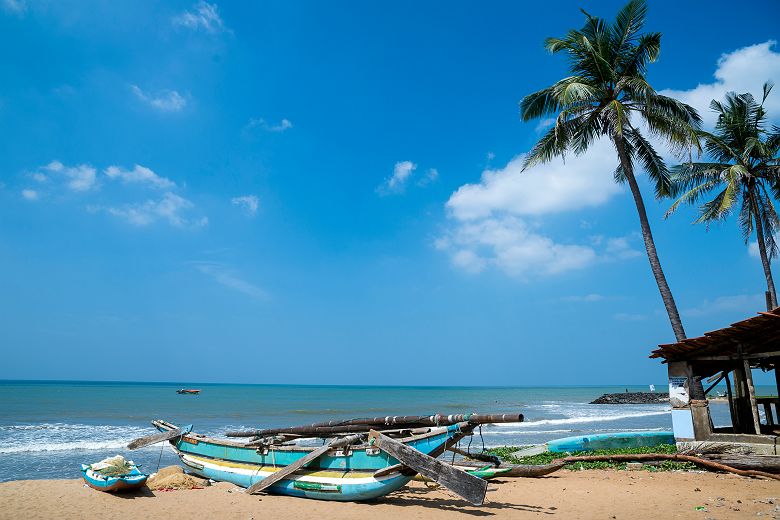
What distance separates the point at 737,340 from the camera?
11953 millimetres

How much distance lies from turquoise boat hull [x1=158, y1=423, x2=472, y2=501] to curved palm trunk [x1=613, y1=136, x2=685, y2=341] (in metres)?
10.0

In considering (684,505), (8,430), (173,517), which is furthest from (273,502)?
(8,430)

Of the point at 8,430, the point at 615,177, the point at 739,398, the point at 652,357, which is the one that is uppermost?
the point at 615,177

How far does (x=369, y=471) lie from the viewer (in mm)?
9758

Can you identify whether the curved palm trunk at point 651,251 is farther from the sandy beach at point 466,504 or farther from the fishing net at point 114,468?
the fishing net at point 114,468

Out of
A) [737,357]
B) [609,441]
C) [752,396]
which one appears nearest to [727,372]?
Result: [752,396]

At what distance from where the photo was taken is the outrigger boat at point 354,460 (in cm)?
887

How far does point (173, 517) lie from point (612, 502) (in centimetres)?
838

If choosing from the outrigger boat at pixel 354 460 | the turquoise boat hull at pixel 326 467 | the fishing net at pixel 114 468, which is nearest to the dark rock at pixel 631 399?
the outrigger boat at pixel 354 460

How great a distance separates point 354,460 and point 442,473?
217cm

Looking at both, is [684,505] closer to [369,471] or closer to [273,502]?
[369,471]

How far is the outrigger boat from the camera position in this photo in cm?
887

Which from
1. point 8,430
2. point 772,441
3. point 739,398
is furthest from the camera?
point 8,430

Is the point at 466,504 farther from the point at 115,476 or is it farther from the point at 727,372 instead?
the point at 727,372
